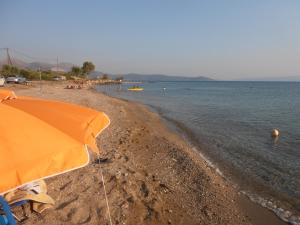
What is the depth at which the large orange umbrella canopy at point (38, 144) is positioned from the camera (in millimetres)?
3080

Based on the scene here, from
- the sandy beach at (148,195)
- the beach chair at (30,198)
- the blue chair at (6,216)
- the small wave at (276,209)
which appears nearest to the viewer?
the blue chair at (6,216)

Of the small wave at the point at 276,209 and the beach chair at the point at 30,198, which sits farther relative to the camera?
the small wave at the point at 276,209

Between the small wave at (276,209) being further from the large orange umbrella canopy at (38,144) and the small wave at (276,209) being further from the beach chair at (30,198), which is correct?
the large orange umbrella canopy at (38,144)

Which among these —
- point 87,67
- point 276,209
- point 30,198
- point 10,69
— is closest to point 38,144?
point 30,198

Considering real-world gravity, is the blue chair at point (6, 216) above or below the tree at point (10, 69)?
above

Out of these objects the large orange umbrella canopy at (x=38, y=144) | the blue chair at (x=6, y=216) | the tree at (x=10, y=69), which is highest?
the large orange umbrella canopy at (x=38, y=144)

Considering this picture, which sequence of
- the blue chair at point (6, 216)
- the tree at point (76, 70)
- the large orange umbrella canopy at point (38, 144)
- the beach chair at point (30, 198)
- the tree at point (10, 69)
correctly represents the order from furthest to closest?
the tree at point (76, 70), the tree at point (10, 69), the beach chair at point (30, 198), the blue chair at point (6, 216), the large orange umbrella canopy at point (38, 144)

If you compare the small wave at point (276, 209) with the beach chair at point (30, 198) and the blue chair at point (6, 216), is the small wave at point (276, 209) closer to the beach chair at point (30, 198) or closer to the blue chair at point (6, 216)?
the beach chair at point (30, 198)

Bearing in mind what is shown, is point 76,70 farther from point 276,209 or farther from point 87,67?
point 276,209

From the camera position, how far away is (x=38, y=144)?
3395mm

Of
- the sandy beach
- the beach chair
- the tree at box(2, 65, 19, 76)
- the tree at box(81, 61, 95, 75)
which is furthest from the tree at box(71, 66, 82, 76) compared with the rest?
the beach chair

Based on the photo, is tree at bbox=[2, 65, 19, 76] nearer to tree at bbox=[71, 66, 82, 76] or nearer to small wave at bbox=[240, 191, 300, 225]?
tree at bbox=[71, 66, 82, 76]

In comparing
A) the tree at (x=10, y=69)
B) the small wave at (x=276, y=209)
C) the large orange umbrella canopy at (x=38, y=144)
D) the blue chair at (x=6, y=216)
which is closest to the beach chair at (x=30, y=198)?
the blue chair at (x=6, y=216)

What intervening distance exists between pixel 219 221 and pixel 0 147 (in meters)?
5.43
